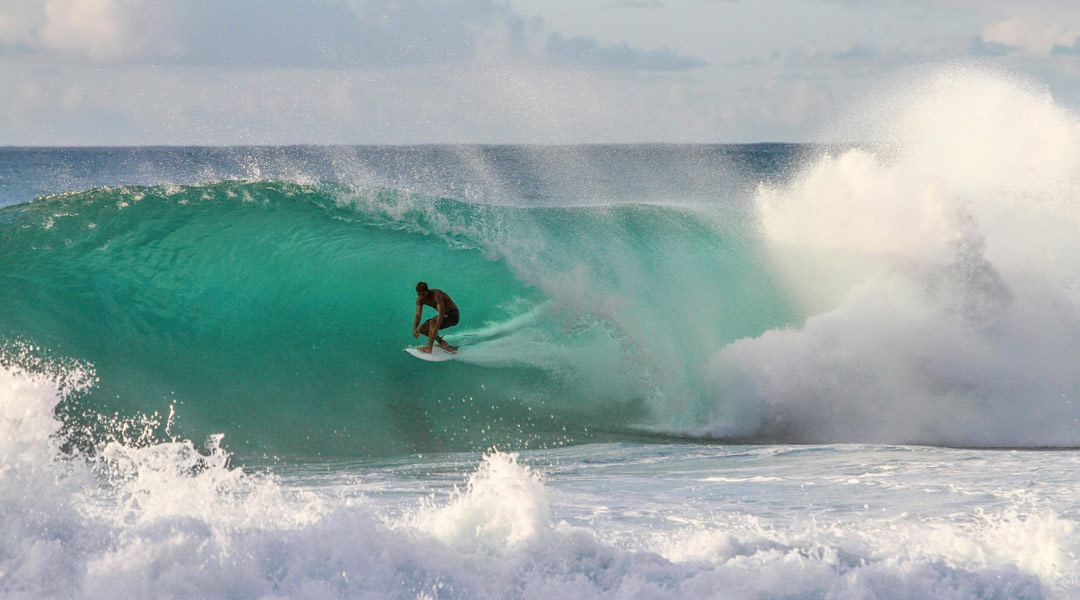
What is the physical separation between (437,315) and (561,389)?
1.65 metres

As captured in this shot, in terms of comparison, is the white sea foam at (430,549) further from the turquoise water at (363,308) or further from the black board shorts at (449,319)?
the black board shorts at (449,319)

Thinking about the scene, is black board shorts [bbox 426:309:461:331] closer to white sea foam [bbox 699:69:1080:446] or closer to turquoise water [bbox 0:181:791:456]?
turquoise water [bbox 0:181:791:456]

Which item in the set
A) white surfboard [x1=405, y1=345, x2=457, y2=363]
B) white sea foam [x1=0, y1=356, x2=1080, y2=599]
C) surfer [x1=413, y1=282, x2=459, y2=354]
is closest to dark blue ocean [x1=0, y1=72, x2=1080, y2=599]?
white sea foam [x1=0, y1=356, x2=1080, y2=599]

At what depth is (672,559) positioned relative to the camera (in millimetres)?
4652

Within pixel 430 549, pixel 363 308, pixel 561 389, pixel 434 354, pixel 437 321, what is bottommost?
pixel 430 549

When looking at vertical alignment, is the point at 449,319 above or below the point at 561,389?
above

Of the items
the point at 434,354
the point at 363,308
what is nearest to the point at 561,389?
the point at 434,354

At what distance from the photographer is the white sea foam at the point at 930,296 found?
9.07m

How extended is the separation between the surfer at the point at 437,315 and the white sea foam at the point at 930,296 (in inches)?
118

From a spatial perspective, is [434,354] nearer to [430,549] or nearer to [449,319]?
[449,319]

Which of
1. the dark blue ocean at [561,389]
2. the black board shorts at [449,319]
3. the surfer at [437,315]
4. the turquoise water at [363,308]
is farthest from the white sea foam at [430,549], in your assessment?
the black board shorts at [449,319]

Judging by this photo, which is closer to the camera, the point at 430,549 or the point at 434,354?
the point at 430,549

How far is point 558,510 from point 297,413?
370 centimetres

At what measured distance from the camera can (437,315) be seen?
8633 mm
